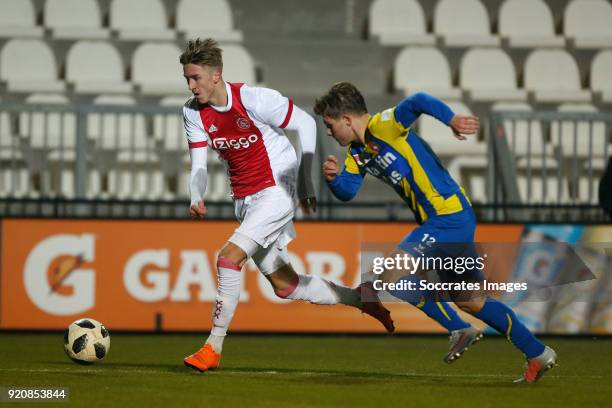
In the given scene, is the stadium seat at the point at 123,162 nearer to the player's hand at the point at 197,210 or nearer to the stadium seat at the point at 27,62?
the stadium seat at the point at 27,62

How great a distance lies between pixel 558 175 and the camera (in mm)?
12312

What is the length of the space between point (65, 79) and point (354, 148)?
8732 millimetres

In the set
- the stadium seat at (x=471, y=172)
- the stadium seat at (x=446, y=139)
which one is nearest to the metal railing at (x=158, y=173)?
the stadium seat at (x=471, y=172)

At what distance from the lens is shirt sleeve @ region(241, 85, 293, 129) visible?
735cm

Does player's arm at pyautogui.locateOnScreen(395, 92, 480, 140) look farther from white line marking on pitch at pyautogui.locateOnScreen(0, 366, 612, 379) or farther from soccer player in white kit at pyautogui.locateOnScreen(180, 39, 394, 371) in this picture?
white line marking on pitch at pyautogui.locateOnScreen(0, 366, 612, 379)

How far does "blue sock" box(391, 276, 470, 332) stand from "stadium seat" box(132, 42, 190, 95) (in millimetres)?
8190

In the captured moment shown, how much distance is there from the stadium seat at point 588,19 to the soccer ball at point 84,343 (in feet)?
34.4

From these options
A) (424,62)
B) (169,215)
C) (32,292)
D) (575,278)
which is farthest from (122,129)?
(575,278)

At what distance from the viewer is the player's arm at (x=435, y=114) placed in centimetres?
611

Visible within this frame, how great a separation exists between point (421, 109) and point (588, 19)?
34.6 ft

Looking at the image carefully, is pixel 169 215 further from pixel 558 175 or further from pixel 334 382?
pixel 334 382

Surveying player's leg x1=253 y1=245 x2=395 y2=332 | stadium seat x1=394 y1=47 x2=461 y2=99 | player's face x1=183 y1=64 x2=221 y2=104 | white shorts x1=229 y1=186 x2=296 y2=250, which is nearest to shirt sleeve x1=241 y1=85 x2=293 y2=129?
player's face x1=183 y1=64 x2=221 y2=104

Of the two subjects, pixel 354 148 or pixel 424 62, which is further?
pixel 424 62

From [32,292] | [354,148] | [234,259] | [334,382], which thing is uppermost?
[354,148]
